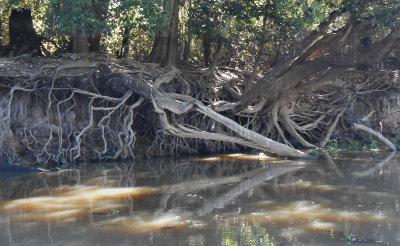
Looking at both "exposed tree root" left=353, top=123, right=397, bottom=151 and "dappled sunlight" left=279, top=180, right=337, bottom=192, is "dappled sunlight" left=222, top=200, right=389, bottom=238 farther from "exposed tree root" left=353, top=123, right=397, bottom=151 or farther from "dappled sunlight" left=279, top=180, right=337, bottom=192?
"exposed tree root" left=353, top=123, right=397, bottom=151

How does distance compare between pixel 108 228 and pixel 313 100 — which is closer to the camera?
pixel 108 228

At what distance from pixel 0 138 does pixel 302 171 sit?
590cm

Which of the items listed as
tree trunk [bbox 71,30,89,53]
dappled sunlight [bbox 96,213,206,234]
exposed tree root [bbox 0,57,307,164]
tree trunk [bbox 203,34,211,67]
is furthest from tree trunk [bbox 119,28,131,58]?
dappled sunlight [bbox 96,213,206,234]

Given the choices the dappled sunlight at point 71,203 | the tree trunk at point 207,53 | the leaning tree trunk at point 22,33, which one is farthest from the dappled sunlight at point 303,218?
the leaning tree trunk at point 22,33

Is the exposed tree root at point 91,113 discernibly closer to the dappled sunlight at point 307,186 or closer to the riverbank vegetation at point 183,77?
the riverbank vegetation at point 183,77

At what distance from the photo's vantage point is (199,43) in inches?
546

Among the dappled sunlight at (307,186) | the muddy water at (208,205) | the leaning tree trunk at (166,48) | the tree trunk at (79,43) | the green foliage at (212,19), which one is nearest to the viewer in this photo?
the muddy water at (208,205)

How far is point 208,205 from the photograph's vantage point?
21.1 ft

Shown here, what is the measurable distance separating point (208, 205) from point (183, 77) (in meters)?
5.79

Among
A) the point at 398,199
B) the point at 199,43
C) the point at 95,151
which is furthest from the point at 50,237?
the point at 199,43

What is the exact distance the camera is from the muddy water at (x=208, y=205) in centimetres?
500

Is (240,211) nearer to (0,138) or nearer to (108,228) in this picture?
(108,228)

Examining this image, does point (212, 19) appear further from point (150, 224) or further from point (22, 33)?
point (150, 224)

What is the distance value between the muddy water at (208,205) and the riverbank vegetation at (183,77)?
127cm
